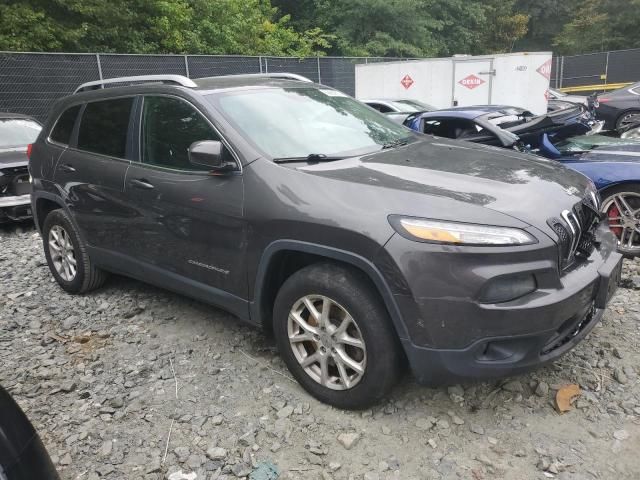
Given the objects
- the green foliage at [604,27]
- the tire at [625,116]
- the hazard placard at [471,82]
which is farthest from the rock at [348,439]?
the green foliage at [604,27]

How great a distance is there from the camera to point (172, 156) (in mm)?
3484

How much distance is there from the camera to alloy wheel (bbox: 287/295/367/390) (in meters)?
2.75

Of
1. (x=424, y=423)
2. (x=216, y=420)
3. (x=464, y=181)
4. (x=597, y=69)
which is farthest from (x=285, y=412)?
(x=597, y=69)

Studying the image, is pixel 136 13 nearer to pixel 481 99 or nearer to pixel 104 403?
pixel 481 99

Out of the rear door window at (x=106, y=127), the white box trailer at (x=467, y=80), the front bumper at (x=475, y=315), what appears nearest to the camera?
the front bumper at (x=475, y=315)

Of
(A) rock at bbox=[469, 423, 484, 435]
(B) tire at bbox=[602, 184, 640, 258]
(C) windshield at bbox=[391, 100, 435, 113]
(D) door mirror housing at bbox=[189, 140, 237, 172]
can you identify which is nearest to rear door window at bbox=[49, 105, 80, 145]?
(D) door mirror housing at bbox=[189, 140, 237, 172]

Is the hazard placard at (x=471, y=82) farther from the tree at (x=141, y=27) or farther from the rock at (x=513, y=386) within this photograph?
the rock at (x=513, y=386)

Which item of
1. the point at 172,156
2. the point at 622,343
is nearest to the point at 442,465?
the point at 622,343

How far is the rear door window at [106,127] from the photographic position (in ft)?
12.7

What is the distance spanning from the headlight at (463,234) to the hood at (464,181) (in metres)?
0.04

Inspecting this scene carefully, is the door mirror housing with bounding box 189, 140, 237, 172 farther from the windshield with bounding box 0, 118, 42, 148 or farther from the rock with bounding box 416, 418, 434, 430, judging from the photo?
the windshield with bounding box 0, 118, 42, 148

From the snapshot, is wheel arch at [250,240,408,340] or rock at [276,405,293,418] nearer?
wheel arch at [250,240,408,340]

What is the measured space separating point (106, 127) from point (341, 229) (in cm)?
237

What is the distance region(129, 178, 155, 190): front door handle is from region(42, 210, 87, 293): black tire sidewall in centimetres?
106
